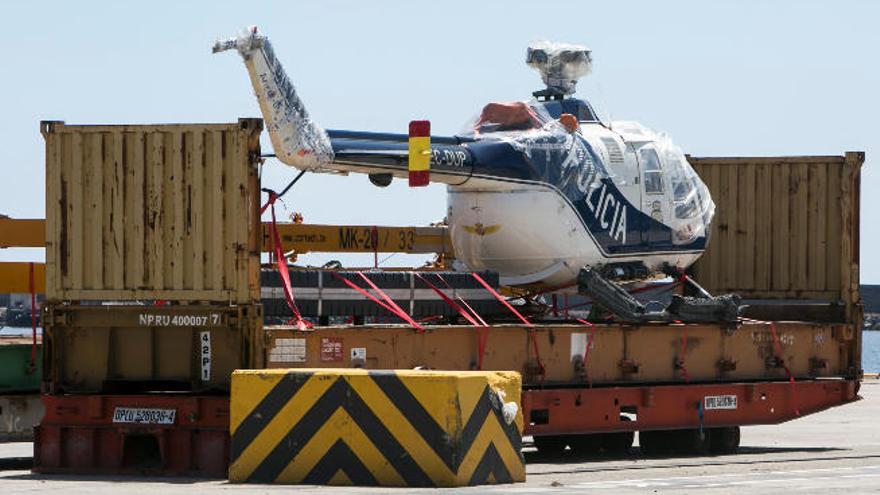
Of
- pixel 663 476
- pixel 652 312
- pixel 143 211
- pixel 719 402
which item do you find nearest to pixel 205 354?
pixel 143 211

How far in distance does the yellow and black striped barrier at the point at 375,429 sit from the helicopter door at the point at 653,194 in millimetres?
8419

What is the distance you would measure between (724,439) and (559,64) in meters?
5.56

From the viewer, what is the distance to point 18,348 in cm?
2270

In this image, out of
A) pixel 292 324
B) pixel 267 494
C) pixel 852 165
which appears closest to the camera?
pixel 267 494

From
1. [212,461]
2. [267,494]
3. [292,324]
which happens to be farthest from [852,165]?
[267,494]

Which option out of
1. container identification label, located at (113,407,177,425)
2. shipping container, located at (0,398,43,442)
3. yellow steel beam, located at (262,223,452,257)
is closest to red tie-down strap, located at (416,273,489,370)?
container identification label, located at (113,407,177,425)

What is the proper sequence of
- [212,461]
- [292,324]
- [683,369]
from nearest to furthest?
[212,461], [292,324], [683,369]

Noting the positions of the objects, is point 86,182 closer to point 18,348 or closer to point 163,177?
point 163,177

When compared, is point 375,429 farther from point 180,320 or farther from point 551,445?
point 551,445

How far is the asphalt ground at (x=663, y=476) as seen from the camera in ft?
56.9

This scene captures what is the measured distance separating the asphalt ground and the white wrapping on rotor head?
16.8 feet

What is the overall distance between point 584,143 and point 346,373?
340 inches

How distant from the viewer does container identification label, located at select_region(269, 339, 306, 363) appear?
20.6 m

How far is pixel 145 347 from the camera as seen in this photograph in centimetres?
2088
